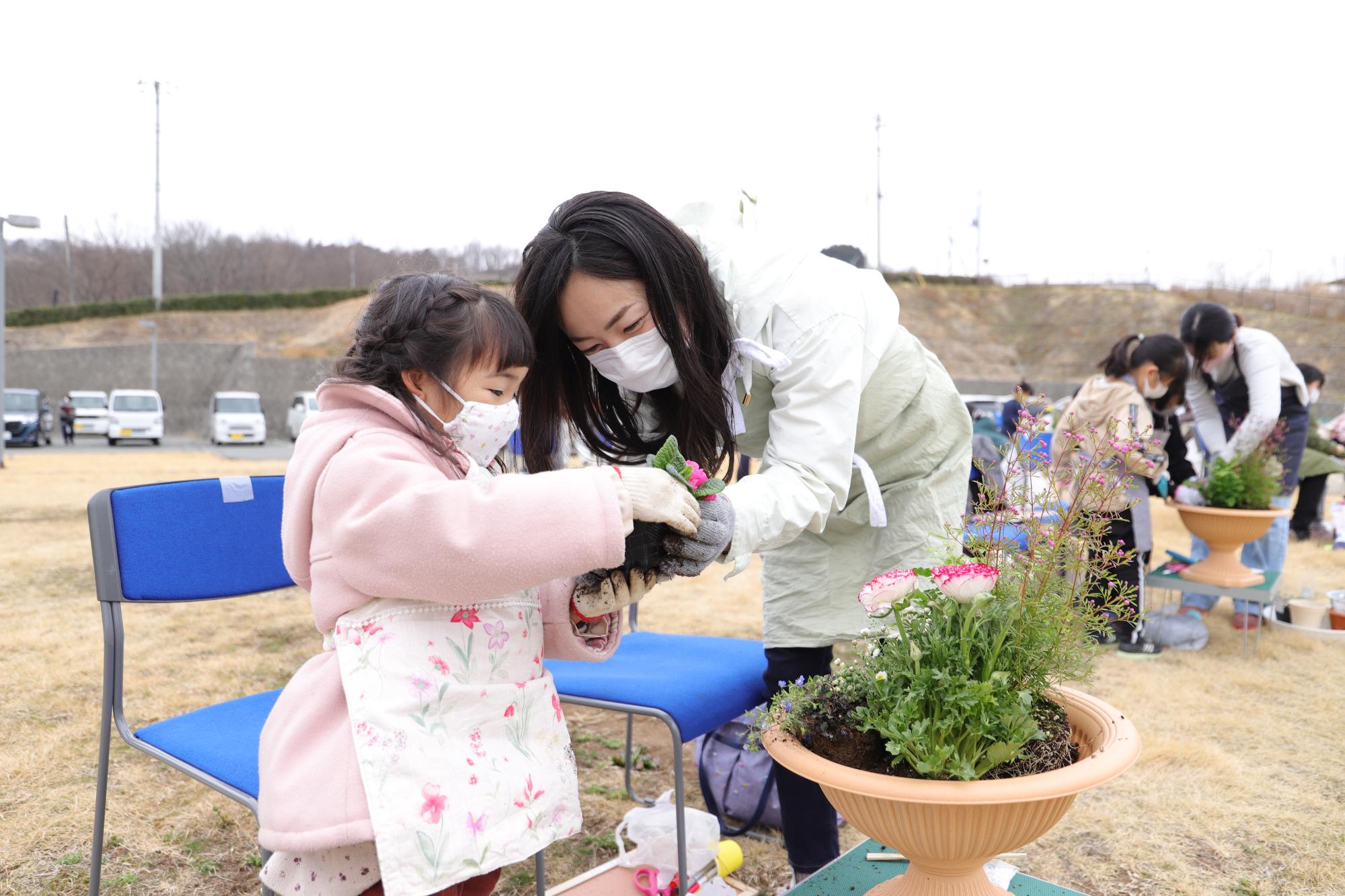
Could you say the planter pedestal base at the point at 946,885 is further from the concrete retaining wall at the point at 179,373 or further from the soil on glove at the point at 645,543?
the concrete retaining wall at the point at 179,373

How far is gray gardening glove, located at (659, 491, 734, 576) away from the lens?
1.20 metres

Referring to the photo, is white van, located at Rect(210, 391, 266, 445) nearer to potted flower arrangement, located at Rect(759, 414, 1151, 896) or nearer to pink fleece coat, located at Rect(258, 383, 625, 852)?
pink fleece coat, located at Rect(258, 383, 625, 852)

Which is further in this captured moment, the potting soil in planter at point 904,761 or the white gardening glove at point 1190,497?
the white gardening glove at point 1190,497

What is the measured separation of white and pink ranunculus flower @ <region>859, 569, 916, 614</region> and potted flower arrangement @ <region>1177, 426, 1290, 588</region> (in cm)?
332

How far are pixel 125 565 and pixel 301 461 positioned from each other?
0.67 metres

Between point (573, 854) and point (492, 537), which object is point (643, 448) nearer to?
point (492, 537)

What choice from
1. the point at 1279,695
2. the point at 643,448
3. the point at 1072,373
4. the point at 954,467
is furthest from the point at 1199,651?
the point at 1072,373

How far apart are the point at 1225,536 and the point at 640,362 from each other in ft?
11.5

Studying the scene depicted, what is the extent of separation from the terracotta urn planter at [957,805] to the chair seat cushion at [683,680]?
17.9 inches

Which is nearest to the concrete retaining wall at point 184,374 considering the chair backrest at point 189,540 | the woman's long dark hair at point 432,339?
the chair backrest at point 189,540

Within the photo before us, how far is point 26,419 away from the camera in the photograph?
1875 centimetres

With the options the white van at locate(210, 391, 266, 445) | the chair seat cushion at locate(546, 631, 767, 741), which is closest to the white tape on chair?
the chair seat cushion at locate(546, 631, 767, 741)

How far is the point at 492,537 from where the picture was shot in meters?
1.07

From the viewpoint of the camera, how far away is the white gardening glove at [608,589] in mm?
1265
